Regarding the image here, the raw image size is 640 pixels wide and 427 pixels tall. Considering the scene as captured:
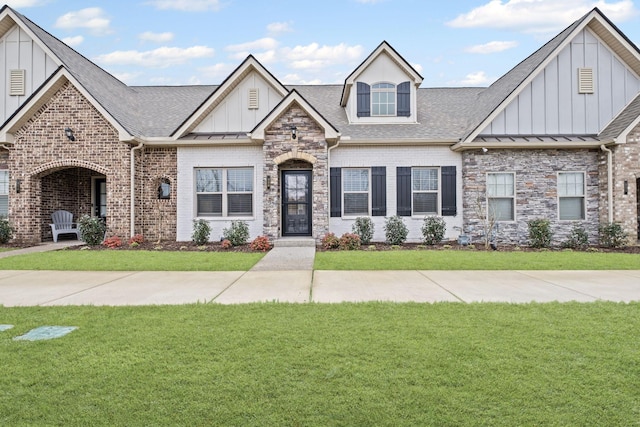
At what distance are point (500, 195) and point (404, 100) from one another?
4.89 metres

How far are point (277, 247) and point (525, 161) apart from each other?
29.0ft

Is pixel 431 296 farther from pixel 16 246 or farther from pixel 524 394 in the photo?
pixel 16 246

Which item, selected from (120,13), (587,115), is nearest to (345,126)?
(587,115)

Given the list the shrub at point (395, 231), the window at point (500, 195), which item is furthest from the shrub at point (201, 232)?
the window at point (500, 195)

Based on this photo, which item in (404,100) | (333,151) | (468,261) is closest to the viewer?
(468,261)

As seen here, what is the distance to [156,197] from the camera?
Answer: 13.9 meters

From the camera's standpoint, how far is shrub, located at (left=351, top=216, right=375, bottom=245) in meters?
13.1

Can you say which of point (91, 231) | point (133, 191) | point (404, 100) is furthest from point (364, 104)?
point (91, 231)

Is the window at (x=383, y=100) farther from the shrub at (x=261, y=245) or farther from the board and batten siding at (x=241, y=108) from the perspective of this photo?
the shrub at (x=261, y=245)

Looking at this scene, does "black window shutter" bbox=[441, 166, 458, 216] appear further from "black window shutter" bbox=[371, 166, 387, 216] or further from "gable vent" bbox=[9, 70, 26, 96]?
"gable vent" bbox=[9, 70, 26, 96]

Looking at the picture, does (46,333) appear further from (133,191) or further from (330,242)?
(133,191)

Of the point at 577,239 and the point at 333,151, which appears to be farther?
the point at 333,151

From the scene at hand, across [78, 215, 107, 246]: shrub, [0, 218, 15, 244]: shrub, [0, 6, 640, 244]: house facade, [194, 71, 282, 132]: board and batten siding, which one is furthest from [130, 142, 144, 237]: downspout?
[0, 218, 15, 244]: shrub

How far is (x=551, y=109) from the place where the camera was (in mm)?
13383
